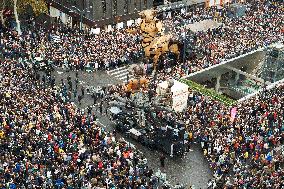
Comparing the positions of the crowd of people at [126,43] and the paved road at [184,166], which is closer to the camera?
the paved road at [184,166]

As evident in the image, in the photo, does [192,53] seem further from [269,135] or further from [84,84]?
[269,135]

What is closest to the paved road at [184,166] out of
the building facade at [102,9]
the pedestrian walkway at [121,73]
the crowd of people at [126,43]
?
the pedestrian walkway at [121,73]

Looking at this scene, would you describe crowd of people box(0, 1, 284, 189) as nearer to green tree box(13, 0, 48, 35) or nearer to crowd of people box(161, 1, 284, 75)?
crowd of people box(161, 1, 284, 75)

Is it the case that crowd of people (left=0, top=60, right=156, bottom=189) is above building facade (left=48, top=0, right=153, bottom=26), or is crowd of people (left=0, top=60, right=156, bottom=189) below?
below

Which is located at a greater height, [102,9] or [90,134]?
[102,9]

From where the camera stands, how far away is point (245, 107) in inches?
1921

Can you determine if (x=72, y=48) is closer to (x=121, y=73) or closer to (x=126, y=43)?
(x=121, y=73)

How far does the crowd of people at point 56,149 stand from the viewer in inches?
1471

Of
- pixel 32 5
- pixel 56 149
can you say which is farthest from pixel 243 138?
pixel 32 5

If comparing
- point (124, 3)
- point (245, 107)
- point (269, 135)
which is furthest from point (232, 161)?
point (124, 3)

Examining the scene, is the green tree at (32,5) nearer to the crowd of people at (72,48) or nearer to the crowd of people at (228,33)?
the crowd of people at (72,48)

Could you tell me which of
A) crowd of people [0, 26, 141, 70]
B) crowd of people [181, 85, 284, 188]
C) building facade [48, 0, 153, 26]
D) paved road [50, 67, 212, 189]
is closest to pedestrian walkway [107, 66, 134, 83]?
crowd of people [0, 26, 141, 70]

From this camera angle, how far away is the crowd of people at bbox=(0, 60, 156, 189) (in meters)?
37.4

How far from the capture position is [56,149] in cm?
4006
